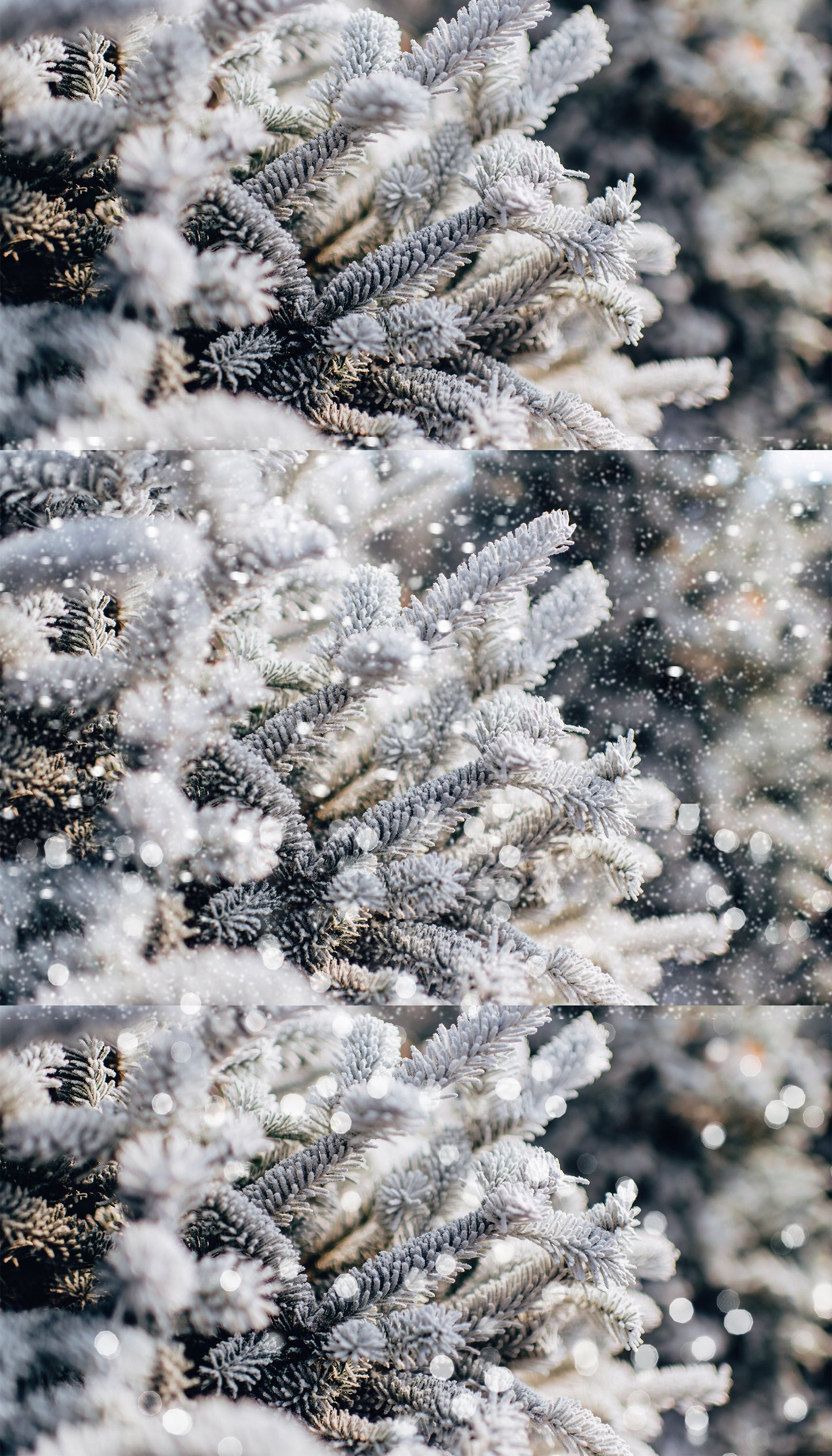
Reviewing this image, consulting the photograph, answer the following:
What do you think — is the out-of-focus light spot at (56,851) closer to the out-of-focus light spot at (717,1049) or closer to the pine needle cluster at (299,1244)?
the pine needle cluster at (299,1244)

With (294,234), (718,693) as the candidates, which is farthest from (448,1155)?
(294,234)

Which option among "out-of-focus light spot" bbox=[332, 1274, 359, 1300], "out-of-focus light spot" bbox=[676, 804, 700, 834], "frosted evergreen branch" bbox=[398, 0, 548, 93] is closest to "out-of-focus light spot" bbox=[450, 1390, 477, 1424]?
"out-of-focus light spot" bbox=[332, 1274, 359, 1300]

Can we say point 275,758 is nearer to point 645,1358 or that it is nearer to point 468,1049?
point 468,1049

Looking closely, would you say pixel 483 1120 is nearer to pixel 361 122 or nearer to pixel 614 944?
pixel 614 944

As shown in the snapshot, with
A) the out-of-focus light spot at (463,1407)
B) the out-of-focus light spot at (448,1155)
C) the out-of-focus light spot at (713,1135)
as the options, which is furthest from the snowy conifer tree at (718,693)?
the out-of-focus light spot at (463,1407)

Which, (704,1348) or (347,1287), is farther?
(704,1348)

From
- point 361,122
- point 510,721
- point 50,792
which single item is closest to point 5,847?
point 50,792
